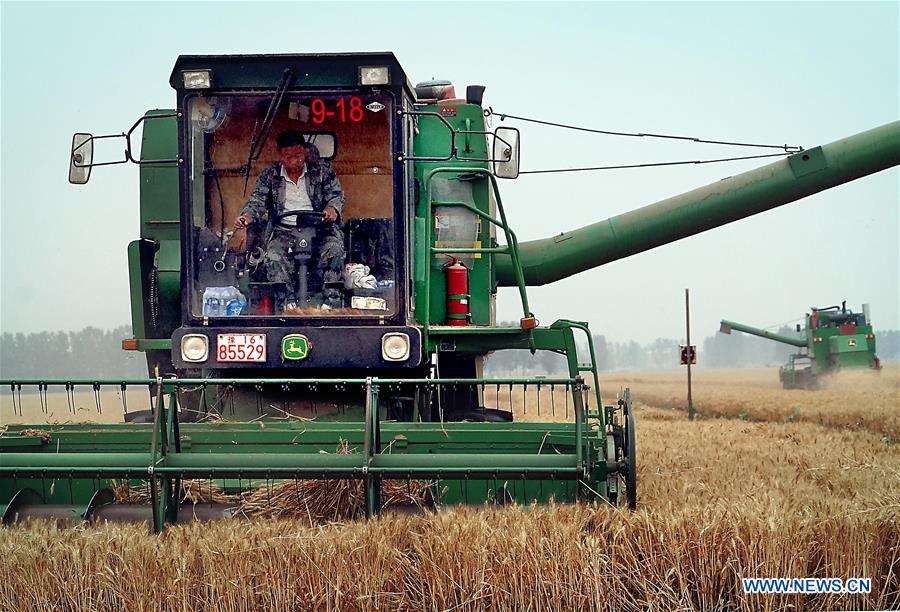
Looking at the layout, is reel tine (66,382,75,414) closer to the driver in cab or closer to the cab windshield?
the cab windshield

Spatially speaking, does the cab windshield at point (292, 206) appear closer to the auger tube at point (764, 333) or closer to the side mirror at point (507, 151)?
the side mirror at point (507, 151)

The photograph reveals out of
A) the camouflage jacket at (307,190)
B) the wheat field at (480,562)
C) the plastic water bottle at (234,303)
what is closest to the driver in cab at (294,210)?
the camouflage jacket at (307,190)

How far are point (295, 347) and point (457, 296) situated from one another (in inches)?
50.2

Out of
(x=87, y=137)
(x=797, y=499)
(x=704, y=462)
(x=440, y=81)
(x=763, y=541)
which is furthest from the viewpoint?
(x=704, y=462)

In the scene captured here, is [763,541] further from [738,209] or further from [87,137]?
[738,209]

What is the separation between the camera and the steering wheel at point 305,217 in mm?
6629

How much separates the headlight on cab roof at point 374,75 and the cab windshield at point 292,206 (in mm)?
107

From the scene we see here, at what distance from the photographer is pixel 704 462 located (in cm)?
929

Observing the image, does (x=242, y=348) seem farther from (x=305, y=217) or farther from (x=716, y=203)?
(x=716, y=203)

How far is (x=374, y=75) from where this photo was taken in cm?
669

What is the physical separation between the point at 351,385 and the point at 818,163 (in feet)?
16.4

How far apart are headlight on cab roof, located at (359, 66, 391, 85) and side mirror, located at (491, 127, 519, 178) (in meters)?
0.82

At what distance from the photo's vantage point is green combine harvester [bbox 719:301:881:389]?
98.2 feet

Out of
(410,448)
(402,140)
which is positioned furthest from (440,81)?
(410,448)
